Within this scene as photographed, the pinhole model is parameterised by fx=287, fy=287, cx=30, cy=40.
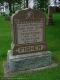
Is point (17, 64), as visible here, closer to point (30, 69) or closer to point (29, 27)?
point (30, 69)

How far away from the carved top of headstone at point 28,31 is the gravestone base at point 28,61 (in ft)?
0.66

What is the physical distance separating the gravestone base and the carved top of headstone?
0.66 ft

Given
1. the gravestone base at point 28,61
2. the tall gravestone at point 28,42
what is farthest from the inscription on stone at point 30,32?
the gravestone base at point 28,61

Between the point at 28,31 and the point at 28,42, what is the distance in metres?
0.32

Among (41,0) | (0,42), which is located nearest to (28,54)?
(0,42)

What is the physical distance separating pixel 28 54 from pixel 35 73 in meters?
Result: 0.81

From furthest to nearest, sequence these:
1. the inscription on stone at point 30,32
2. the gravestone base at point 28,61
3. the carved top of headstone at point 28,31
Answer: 1. the inscription on stone at point 30,32
2. the carved top of headstone at point 28,31
3. the gravestone base at point 28,61

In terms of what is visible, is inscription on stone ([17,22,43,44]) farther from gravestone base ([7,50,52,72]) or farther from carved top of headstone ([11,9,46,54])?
gravestone base ([7,50,52,72])

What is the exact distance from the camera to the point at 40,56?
27.1ft

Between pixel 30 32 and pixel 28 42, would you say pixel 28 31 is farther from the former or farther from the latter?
pixel 28 42

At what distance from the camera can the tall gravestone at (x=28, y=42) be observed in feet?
26.3

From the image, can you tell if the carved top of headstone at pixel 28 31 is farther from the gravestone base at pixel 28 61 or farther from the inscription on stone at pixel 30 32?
the gravestone base at pixel 28 61

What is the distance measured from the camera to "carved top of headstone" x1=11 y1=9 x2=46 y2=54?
808 centimetres

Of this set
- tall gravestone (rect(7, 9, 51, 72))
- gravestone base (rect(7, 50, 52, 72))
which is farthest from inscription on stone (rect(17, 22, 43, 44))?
gravestone base (rect(7, 50, 52, 72))
